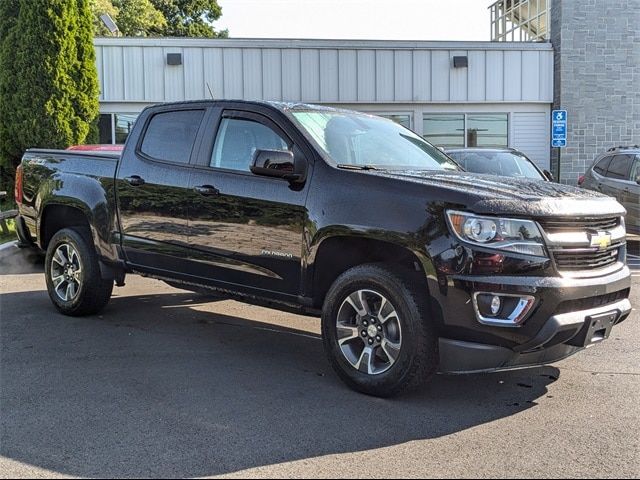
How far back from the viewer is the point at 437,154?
557 centimetres

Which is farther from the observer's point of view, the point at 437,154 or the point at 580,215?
the point at 437,154

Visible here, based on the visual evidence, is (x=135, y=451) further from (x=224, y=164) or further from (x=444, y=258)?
(x=224, y=164)

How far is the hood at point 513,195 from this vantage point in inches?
149

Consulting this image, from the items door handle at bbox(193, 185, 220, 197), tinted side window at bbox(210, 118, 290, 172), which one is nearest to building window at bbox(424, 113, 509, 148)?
tinted side window at bbox(210, 118, 290, 172)

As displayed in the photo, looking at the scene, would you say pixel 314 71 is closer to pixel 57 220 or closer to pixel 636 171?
pixel 636 171

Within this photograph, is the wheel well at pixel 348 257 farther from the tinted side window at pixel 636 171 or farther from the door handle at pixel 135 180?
the tinted side window at pixel 636 171


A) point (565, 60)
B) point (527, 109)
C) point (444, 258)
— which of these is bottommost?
point (444, 258)

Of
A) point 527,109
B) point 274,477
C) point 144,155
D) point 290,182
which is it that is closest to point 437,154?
point 290,182

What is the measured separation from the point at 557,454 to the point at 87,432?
2.52 meters

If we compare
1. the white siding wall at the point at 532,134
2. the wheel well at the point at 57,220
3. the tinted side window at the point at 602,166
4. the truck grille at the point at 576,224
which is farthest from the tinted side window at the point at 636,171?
the wheel well at the point at 57,220

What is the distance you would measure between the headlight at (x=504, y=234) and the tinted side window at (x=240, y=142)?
5.37 ft

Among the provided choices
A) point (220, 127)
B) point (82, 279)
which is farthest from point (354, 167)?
point (82, 279)

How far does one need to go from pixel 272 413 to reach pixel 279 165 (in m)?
1.64

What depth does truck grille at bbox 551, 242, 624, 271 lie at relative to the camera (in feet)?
12.6
